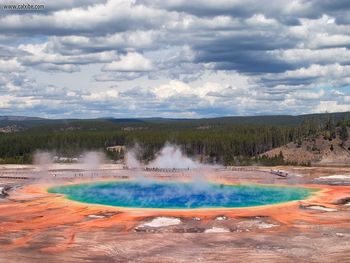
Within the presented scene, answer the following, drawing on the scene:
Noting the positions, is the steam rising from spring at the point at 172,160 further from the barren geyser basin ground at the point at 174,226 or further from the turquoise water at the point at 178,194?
the barren geyser basin ground at the point at 174,226

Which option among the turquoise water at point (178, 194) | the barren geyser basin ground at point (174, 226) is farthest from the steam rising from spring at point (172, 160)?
the barren geyser basin ground at point (174, 226)

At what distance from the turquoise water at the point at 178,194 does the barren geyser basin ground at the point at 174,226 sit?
0.40ft

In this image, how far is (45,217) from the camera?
4003cm

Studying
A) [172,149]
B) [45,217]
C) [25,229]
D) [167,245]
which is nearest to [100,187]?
[45,217]

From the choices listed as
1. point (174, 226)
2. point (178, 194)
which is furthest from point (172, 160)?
point (174, 226)

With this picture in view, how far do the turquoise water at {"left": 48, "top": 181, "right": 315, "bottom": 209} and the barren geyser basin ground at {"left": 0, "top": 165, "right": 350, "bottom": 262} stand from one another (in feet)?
0.40

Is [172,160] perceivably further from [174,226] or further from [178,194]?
[174,226]

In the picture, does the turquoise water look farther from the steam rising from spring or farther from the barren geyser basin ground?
the steam rising from spring

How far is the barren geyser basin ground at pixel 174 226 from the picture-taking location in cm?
2869

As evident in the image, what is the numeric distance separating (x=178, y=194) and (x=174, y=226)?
67.6 feet

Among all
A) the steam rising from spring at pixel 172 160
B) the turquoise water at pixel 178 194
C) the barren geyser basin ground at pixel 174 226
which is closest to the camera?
the barren geyser basin ground at pixel 174 226

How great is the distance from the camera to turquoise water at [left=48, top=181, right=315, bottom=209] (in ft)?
161

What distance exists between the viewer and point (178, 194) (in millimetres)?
56688

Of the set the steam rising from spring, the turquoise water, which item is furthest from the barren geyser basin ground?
the steam rising from spring
